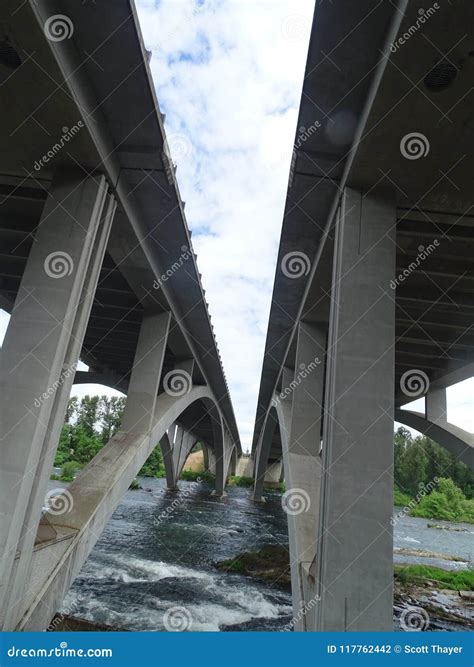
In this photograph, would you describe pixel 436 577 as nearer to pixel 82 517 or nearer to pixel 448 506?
pixel 82 517

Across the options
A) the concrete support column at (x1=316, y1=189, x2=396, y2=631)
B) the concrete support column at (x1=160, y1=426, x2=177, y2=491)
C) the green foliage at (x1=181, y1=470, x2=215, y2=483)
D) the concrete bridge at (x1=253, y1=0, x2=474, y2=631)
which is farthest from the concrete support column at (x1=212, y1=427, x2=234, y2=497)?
the concrete support column at (x1=316, y1=189, x2=396, y2=631)

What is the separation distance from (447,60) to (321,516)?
19.2ft

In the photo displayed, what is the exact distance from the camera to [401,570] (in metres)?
20.0

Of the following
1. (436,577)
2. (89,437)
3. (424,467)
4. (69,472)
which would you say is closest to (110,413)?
(89,437)

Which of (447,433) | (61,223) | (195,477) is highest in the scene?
(61,223)

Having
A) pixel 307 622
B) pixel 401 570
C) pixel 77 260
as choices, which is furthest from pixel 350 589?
pixel 401 570

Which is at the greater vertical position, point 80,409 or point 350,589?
point 80,409

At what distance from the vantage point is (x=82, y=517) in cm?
890

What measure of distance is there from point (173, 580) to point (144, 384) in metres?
7.28

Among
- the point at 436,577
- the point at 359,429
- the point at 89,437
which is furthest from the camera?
the point at 89,437

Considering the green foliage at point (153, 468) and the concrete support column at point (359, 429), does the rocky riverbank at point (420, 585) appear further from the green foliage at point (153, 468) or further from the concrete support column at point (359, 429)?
the green foliage at point (153, 468)

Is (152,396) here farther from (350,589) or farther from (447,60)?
(447,60)

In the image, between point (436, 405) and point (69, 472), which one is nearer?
point (436, 405)

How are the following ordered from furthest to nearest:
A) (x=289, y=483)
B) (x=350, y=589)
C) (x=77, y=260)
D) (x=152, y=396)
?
(x=152, y=396) < (x=289, y=483) < (x=77, y=260) < (x=350, y=589)
